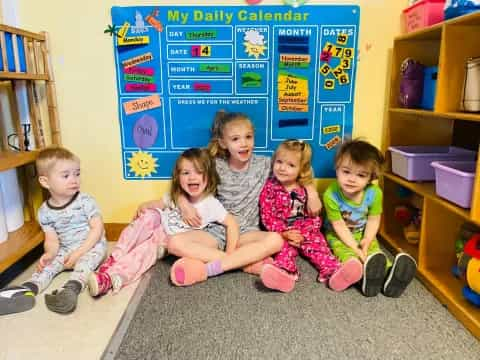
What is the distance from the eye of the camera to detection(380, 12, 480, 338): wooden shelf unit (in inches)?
51.7

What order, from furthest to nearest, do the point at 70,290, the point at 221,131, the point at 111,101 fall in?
the point at 111,101, the point at 221,131, the point at 70,290

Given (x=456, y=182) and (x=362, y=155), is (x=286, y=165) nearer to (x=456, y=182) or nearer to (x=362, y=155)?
(x=362, y=155)

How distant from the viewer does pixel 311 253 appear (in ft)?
5.41

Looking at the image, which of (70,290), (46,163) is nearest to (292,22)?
(46,163)

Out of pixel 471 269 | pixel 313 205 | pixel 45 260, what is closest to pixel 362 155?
pixel 313 205

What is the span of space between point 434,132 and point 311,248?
0.85 m

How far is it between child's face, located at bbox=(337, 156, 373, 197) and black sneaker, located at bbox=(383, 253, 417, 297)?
0.33 meters

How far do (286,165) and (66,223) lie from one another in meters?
0.95

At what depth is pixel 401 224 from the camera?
1.94 meters

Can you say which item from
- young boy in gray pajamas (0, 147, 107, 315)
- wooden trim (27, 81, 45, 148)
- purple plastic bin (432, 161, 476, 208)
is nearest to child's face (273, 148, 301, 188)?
purple plastic bin (432, 161, 476, 208)

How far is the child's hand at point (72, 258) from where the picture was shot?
1584 mm

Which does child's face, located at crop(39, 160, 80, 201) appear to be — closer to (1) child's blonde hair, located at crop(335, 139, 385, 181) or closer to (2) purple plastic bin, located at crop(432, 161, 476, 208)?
(1) child's blonde hair, located at crop(335, 139, 385, 181)

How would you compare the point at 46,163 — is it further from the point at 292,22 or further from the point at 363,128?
the point at 363,128

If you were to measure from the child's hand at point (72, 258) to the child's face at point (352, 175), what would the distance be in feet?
3.63
